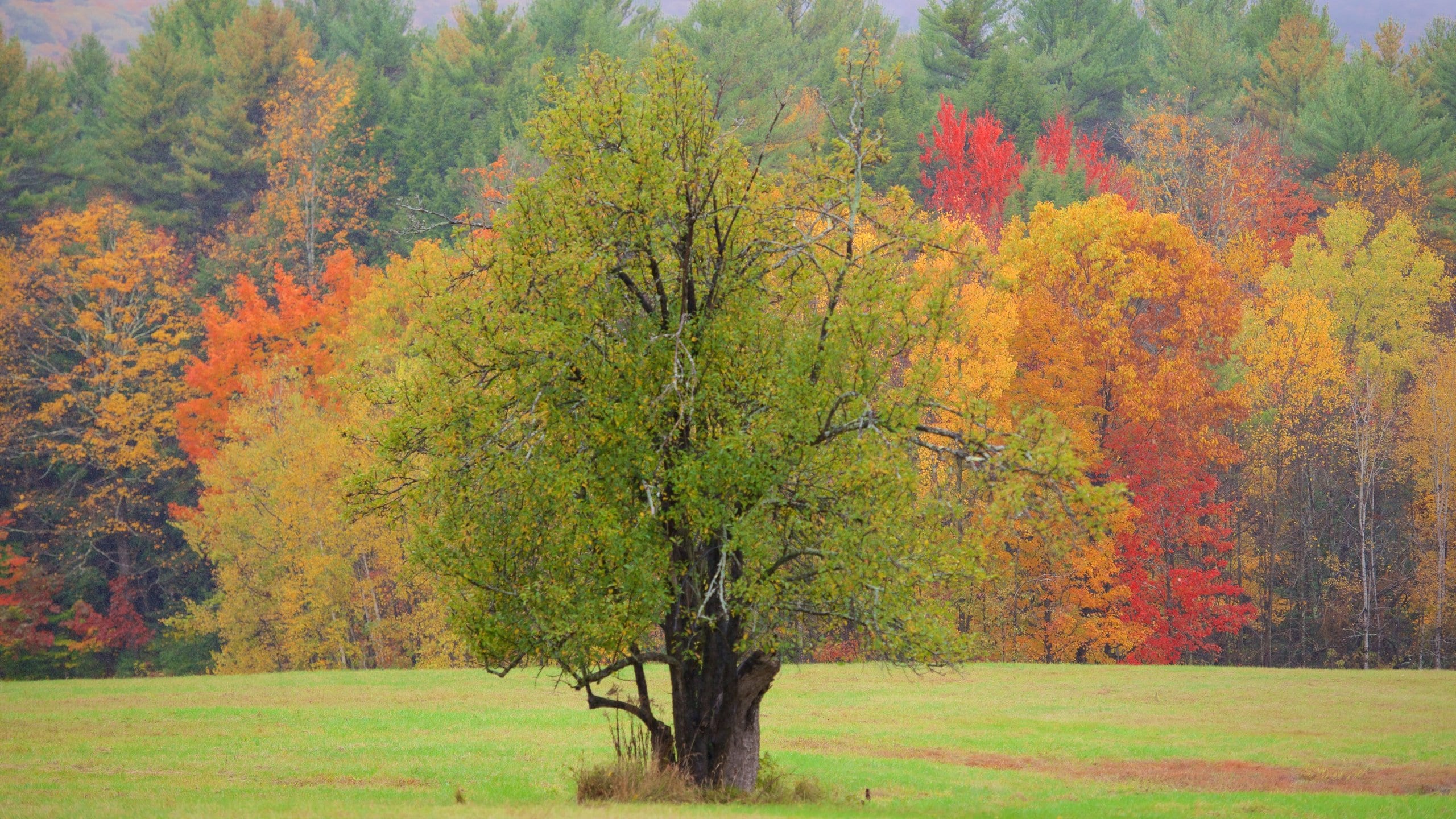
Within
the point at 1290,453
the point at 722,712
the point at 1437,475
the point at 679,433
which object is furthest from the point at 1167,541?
the point at 679,433

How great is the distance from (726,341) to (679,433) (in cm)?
117

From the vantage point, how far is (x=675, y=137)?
15.8 m

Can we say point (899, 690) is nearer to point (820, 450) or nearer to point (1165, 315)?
point (1165, 315)

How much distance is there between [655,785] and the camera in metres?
16.1

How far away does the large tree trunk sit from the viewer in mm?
16422

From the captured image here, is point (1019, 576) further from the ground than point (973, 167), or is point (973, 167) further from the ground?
point (973, 167)

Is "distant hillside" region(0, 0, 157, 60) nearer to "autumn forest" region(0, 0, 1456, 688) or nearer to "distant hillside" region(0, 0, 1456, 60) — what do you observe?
"distant hillside" region(0, 0, 1456, 60)

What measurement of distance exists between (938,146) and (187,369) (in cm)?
3130

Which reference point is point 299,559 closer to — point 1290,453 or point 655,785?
point 655,785

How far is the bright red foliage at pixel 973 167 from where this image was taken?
5719 cm

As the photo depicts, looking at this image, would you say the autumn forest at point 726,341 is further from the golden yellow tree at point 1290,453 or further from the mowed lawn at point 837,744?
the mowed lawn at point 837,744

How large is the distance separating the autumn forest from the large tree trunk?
6.1 inches

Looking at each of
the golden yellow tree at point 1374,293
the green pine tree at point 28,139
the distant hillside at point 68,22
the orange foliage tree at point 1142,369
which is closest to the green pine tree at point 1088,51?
the golden yellow tree at point 1374,293

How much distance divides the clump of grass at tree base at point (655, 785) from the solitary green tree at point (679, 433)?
322 millimetres
